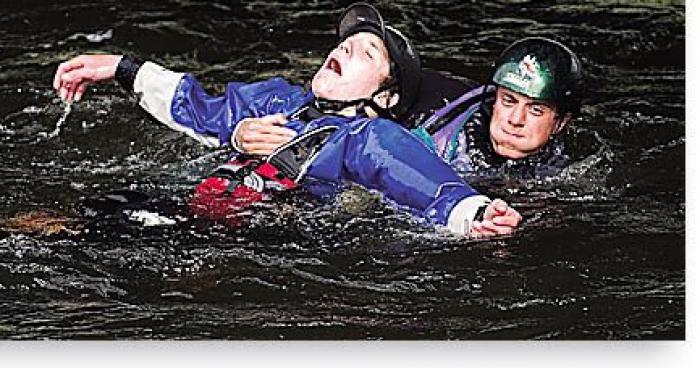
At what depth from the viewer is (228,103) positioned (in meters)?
1.71

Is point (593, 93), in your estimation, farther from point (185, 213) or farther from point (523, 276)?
point (185, 213)

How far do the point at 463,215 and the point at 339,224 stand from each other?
6.7 inches

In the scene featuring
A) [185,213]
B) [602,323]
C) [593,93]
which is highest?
[593,93]

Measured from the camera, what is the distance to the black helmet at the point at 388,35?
5.53 ft

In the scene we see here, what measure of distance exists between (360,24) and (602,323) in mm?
536

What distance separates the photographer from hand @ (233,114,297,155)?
1.68 m

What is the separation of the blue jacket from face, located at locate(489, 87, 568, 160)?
0.08 m

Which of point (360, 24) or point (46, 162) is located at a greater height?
point (360, 24)

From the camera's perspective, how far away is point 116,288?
5.41 feet

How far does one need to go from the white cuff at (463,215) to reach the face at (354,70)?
0.20m

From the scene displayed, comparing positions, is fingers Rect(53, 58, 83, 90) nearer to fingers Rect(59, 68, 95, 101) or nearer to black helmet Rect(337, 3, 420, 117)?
fingers Rect(59, 68, 95, 101)

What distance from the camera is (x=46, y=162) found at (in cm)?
169

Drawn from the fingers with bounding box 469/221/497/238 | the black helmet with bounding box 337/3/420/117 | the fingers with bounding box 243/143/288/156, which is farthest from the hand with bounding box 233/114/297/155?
the fingers with bounding box 469/221/497/238
